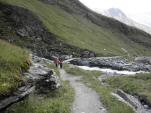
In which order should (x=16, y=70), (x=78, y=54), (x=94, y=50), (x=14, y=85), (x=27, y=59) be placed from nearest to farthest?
1. (x=14, y=85)
2. (x=16, y=70)
3. (x=27, y=59)
4. (x=78, y=54)
5. (x=94, y=50)

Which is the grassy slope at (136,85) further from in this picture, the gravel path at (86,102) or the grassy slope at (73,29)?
the grassy slope at (73,29)

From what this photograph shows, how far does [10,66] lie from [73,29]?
11597cm

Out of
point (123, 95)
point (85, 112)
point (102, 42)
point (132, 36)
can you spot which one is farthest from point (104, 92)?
point (132, 36)

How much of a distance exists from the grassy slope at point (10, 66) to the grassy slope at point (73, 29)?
289ft

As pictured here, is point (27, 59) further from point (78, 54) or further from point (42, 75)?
point (78, 54)

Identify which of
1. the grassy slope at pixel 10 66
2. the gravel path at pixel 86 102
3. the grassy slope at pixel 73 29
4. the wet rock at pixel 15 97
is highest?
the grassy slope at pixel 73 29

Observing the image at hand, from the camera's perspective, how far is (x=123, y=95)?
31141 millimetres

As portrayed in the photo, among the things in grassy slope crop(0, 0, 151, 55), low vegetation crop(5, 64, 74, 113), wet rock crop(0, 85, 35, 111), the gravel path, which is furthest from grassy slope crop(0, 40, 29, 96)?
grassy slope crop(0, 0, 151, 55)

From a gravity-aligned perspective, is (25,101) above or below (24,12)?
below

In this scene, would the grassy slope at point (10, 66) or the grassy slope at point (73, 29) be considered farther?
the grassy slope at point (73, 29)

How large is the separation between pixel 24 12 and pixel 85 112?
86.6 metres

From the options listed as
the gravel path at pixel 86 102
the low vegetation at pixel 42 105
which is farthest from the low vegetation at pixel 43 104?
the gravel path at pixel 86 102

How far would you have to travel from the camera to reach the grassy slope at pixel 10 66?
733 inches

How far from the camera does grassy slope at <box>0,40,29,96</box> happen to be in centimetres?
1861
